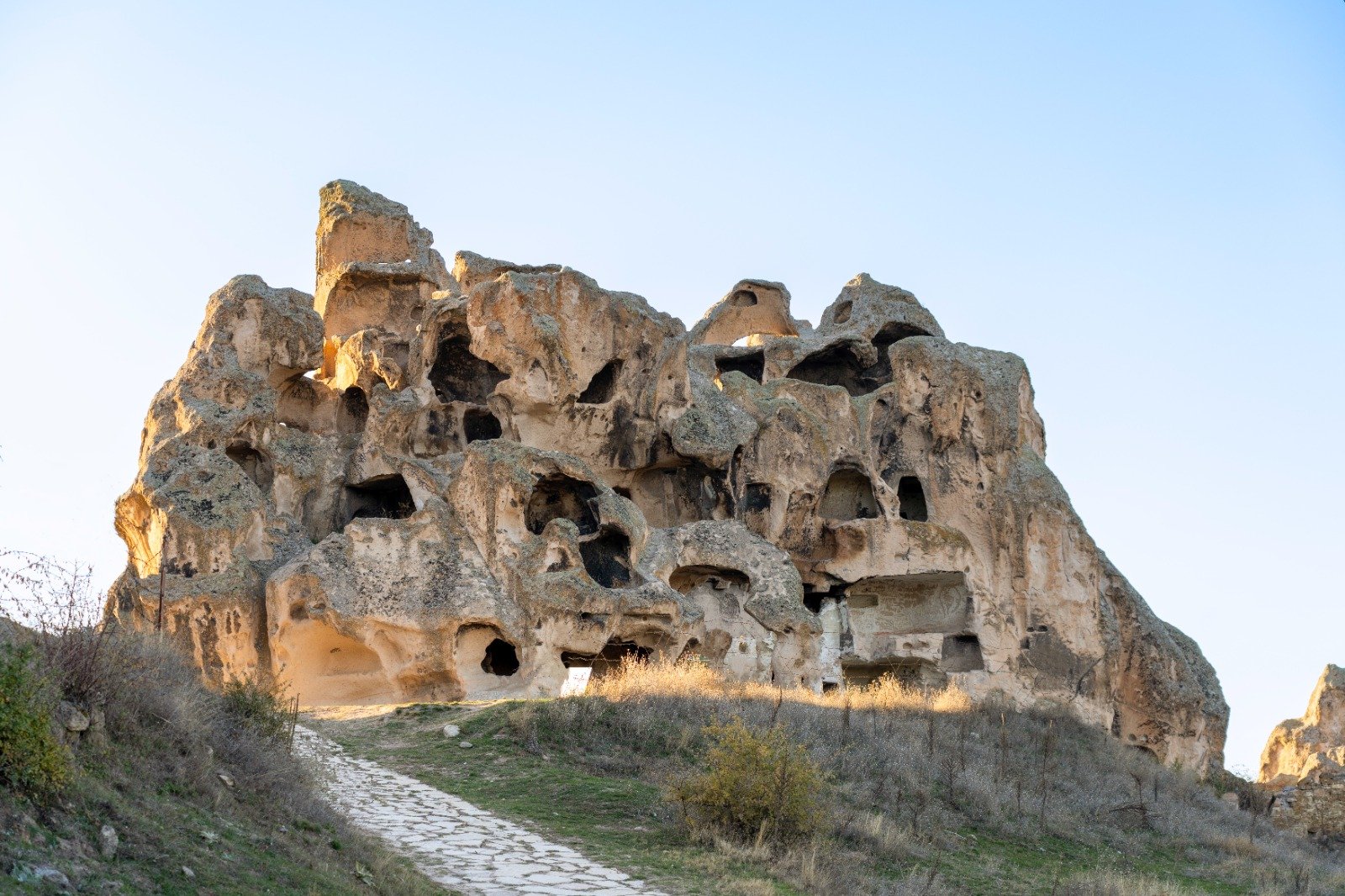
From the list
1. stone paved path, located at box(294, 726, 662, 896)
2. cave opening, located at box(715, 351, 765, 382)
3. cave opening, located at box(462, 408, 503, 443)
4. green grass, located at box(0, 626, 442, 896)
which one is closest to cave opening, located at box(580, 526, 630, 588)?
cave opening, located at box(462, 408, 503, 443)

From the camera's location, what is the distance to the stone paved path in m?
9.21

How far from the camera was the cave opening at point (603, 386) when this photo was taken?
1051 inches

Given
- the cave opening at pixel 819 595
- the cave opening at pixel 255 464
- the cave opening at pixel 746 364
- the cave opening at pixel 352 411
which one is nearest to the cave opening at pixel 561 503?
the cave opening at pixel 255 464

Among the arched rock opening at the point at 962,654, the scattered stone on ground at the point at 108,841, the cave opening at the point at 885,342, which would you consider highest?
the cave opening at the point at 885,342

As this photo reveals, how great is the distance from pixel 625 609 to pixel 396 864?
1309 cm

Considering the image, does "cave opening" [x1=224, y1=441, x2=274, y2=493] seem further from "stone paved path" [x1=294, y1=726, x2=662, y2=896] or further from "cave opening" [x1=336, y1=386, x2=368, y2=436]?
"stone paved path" [x1=294, y1=726, x2=662, y2=896]

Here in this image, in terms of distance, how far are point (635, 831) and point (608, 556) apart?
12156 mm

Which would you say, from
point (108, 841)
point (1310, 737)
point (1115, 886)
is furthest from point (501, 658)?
point (1310, 737)

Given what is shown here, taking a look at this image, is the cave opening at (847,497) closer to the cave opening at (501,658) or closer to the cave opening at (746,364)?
the cave opening at (746,364)

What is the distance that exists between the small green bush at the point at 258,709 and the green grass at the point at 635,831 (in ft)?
6.64

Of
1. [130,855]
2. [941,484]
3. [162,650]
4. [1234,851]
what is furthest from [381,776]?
[941,484]

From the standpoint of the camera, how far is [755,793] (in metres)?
11.4

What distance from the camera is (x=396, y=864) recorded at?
8891 mm

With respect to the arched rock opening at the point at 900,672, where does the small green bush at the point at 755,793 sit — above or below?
below
